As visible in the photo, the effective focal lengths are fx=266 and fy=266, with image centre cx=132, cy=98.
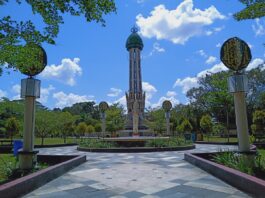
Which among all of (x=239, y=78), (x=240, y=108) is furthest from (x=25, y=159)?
(x=239, y=78)

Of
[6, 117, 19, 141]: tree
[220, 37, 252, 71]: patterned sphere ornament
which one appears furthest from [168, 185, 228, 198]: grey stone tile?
[6, 117, 19, 141]: tree

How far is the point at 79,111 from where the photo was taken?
330ft

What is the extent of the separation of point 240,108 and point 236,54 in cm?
190

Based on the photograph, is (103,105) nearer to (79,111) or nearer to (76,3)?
(76,3)

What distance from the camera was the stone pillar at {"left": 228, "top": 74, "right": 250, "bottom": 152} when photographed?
838 cm

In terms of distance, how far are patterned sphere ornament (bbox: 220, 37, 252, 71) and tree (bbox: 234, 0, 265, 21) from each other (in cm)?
169

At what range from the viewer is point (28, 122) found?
8.79 metres

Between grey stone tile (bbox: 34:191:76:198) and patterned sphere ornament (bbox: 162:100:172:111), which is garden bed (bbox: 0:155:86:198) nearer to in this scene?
grey stone tile (bbox: 34:191:76:198)

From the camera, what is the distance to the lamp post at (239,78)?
27.7 ft

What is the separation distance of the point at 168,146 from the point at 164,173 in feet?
31.9

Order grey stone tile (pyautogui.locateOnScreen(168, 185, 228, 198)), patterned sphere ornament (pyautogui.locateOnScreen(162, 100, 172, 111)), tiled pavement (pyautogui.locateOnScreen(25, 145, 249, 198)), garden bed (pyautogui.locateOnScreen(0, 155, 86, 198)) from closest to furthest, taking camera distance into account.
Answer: garden bed (pyautogui.locateOnScreen(0, 155, 86, 198)) < grey stone tile (pyautogui.locateOnScreen(168, 185, 228, 198)) < tiled pavement (pyautogui.locateOnScreen(25, 145, 249, 198)) < patterned sphere ornament (pyautogui.locateOnScreen(162, 100, 172, 111))

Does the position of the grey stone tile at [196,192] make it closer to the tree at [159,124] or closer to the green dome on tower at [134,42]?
the tree at [159,124]

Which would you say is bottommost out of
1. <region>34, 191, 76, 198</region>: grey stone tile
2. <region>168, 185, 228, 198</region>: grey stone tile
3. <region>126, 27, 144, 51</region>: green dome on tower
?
<region>168, 185, 228, 198</region>: grey stone tile

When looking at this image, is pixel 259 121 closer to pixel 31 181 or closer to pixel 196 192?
pixel 196 192
